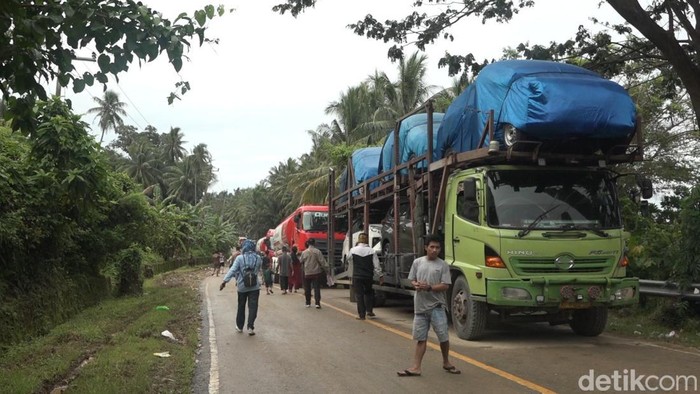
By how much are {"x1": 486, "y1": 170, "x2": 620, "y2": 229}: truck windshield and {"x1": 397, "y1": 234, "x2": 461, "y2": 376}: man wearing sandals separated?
2.19m

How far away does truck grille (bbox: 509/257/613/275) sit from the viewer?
859 centimetres

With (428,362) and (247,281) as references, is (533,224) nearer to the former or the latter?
(428,362)

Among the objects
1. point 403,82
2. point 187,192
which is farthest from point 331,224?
point 187,192

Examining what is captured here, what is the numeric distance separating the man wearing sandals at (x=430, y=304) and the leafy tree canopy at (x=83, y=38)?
3610 millimetres

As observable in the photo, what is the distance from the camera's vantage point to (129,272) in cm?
1897

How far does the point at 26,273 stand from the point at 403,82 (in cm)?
2977

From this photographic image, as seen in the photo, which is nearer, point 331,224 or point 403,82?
point 331,224

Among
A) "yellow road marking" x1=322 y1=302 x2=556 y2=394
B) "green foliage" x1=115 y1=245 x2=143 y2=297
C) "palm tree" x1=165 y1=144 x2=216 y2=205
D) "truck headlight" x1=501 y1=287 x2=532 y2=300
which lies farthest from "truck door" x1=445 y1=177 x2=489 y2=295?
"palm tree" x1=165 y1=144 x2=216 y2=205

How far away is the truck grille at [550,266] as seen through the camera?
8.59 metres

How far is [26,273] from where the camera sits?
40.1 ft

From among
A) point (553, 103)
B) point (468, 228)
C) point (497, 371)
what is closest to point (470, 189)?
point (468, 228)

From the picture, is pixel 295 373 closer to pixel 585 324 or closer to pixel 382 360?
pixel 382 360

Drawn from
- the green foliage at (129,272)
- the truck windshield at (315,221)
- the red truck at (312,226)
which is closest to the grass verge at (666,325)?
the green foliage at (129,272)

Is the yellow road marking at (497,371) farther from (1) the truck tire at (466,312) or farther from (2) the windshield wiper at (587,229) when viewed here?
(2) the windshield wiper at (587,229)
